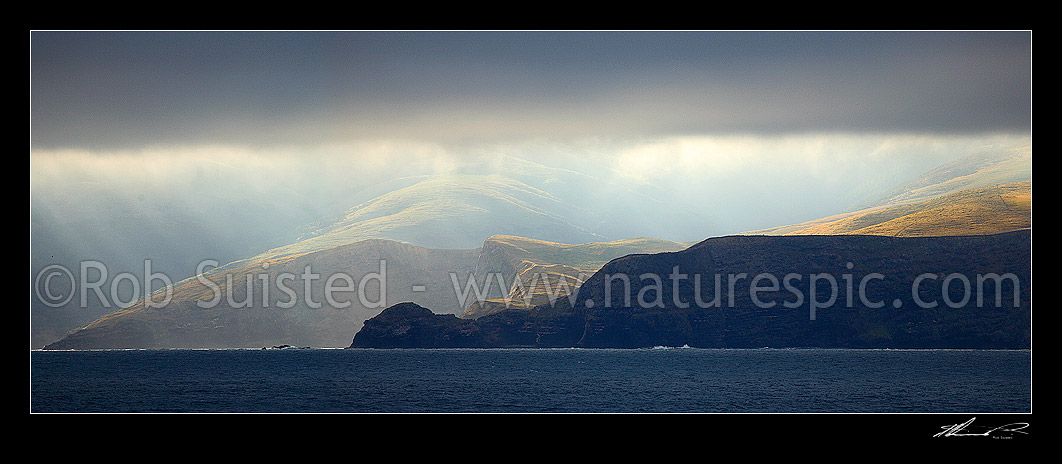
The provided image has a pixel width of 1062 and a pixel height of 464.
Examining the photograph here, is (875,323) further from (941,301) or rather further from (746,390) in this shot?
(746,390)

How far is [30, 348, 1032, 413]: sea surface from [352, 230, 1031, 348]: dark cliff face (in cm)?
3025

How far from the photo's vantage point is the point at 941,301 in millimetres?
109375

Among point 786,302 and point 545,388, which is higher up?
point 786,302

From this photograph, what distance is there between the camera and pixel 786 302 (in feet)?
390
